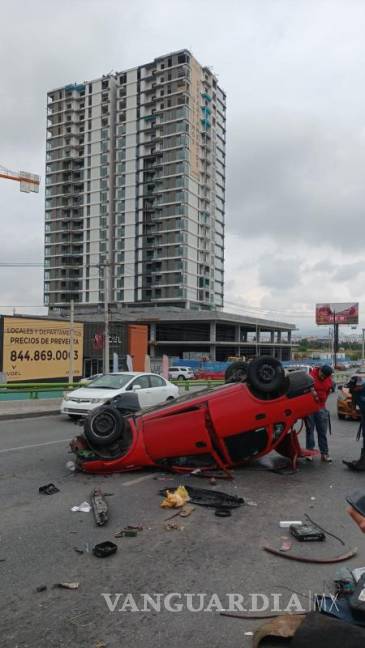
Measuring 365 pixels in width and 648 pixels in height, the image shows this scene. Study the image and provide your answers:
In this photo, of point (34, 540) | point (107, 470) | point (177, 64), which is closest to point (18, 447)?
point (107, 470)

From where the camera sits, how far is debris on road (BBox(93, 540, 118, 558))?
→ 4.29 m

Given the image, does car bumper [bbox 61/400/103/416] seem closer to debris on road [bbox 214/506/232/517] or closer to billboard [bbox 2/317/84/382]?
debris on road [bbox 214/506/232/517]

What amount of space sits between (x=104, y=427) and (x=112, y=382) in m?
7.35

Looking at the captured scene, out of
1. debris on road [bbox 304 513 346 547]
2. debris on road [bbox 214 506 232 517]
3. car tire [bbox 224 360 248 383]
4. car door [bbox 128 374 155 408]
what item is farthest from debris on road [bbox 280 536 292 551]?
car door [bbox 128 374 155 408]

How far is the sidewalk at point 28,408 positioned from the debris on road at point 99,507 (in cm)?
945

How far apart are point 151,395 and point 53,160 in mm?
117107

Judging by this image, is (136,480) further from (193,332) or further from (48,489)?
(193,332)

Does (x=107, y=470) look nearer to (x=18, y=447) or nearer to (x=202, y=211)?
(x=18, y=447)

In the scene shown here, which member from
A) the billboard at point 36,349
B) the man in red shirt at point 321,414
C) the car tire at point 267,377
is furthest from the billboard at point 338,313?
the car tire at point 267,377

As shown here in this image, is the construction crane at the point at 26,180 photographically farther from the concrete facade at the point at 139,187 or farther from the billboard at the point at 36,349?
the billboard at the point at 36,349

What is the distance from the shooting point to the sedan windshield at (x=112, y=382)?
14297mm

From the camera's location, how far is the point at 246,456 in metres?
7.52

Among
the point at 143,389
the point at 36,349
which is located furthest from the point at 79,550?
the point at 36,349

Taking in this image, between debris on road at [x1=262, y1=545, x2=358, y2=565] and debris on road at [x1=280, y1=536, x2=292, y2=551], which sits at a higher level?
debris on road at [x1=262, y1=545, x2=358, y2=565]
